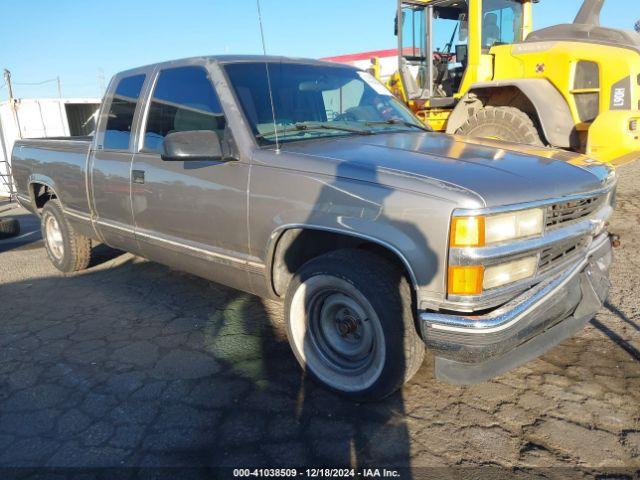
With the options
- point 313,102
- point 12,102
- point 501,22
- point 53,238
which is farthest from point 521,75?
point 12,102

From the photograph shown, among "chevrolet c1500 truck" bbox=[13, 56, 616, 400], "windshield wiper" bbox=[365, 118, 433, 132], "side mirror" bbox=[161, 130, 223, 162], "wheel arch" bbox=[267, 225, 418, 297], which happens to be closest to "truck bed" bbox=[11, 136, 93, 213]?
"chevrolet c1500 truck" bbox=[13, 56, 616, 400]

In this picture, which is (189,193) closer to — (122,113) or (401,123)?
(122,113)

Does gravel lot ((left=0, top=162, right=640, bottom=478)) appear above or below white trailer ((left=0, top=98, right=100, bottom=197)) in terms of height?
below

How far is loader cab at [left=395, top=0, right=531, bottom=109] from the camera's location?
714 centimetres

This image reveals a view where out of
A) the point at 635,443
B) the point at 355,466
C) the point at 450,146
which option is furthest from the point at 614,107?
the point at 355,466

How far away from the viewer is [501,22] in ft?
24.5

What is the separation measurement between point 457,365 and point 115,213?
3010 mm

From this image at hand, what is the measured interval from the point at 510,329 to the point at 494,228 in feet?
1.52

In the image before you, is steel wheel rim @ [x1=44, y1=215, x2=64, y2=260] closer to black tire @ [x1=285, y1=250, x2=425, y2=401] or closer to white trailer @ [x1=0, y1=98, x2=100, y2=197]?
black tire @ [x1=285, y1=250, x2=425, y2=401]

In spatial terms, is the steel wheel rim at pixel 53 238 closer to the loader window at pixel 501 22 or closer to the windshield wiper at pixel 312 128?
the windshield wiper at pixel 312 128

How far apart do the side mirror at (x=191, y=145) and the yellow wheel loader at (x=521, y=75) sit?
4.58 metres

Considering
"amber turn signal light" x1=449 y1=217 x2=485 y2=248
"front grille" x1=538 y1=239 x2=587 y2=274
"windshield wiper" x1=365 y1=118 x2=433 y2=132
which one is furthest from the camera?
"windshield wiper" x1=365 y1=118 x2=433 y2=132

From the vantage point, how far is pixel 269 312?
406 cm

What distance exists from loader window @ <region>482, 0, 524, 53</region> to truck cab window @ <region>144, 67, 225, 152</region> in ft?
17.1
